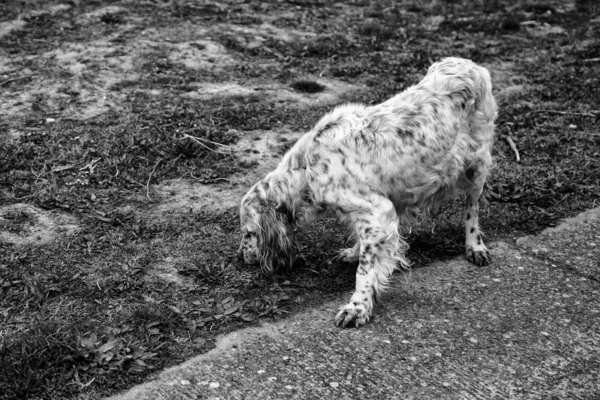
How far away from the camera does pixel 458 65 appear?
193 inches

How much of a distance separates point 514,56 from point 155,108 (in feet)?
15.0

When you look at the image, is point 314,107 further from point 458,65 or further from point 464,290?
point 464,290

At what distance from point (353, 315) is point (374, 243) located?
45 cm

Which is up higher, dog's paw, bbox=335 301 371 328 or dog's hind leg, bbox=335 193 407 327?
dog's hind leg, bbox=335 193 407 327

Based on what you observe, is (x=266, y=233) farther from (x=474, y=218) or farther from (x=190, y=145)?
(x=190, y=145)

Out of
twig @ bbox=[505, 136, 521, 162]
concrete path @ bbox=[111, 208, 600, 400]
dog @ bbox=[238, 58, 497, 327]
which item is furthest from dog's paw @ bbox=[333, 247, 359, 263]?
twig @ bbox=[505, 136, 521, 162]

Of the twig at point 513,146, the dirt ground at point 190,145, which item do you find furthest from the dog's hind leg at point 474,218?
the twig at point 513,146

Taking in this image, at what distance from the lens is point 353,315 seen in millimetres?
4180

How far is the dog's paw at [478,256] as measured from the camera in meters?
4.91

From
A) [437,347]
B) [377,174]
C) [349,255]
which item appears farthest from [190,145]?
[437,347]

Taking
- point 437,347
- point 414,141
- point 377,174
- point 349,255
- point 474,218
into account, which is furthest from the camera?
point 474,218

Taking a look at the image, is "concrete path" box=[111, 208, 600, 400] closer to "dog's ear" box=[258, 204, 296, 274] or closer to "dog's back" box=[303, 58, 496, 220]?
"dog's ear" box=[258, 204, 296, 274]

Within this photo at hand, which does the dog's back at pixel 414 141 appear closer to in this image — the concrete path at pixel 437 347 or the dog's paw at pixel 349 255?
the dog's paw at pixel 349 255

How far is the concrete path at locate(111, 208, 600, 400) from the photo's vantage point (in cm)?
363
